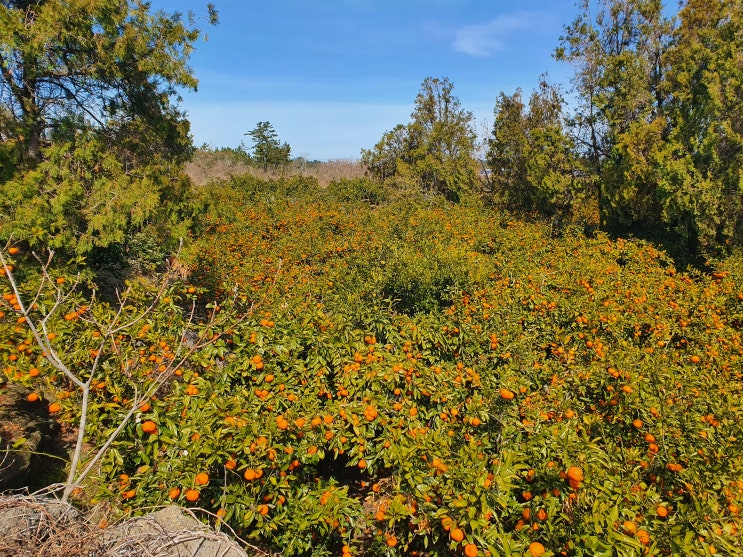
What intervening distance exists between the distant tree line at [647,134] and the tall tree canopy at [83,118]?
306 inches

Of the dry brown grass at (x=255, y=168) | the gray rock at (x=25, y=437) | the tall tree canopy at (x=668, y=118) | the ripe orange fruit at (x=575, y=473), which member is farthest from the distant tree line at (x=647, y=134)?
the dry brown grass at (x=255, y=168)

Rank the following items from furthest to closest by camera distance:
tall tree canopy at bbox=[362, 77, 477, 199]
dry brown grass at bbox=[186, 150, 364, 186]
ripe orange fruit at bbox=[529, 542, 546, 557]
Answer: dry brown grass at bbox=[186, 150, 364, 186], tall tree canopy at bbox=[362, 77, 477, 199], ripe orange fruit at bbox=[529, 542, 546, 557]

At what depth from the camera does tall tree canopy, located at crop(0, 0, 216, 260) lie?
4180mm

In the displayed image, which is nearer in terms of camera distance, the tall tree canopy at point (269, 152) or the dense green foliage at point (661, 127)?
the dense green foliage at point (661, 127)

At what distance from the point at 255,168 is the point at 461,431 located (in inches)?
949

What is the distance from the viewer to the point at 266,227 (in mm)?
9250

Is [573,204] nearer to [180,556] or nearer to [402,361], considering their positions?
[402,361]

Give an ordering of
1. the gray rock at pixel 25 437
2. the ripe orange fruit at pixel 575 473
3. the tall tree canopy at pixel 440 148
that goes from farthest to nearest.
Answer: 1. the tall tree canopy at pixel 440 148
2. the gray rock at pixel 25 437
3. the ripe orange fruit at pixel 575 473

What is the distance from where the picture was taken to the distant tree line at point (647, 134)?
6.56 m

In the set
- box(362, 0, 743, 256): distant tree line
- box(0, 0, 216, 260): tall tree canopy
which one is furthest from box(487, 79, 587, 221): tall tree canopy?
box(0, 0, 216, 260): tall tree canopy

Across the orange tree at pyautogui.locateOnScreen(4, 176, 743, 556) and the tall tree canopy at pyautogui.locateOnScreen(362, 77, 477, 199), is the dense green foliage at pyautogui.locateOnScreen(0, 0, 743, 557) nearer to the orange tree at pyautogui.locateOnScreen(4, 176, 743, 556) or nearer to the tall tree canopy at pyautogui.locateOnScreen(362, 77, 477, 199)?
the orange tree at pyautogui.locateOnScreen(4, 176, 743, 556)

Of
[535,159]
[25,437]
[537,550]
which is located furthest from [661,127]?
[25,437]

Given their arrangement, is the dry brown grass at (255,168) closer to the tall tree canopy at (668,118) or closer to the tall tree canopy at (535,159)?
the tall tree canopy at (535,159)

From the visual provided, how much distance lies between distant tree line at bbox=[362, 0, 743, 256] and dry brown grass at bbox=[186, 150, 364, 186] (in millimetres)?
13142
